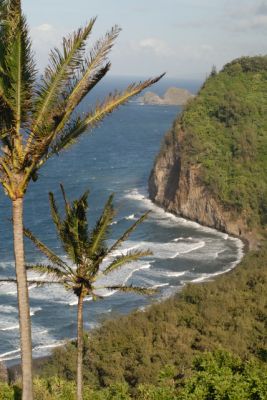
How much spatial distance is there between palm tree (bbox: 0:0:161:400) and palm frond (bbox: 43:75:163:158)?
0.02 m

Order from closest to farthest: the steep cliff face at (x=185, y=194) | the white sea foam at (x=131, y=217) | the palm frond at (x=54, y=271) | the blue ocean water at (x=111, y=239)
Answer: the palm frond at (x=54, y=271), the blue ocean water at (x=111, y=239), the white sea foam at (x=131, y=217), the steep cliff face at (x=185, y=194)

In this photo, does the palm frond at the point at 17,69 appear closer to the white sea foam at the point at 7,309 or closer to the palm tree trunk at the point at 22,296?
the palm tree trunk at the point at 22,296

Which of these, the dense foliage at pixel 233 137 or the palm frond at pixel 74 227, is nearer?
the palm frond at pixel 74 227

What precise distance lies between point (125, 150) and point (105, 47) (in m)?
94.4

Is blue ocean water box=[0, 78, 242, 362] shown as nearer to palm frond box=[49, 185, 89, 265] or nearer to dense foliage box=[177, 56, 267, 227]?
palm frond box=[49, 185, 89, 265]

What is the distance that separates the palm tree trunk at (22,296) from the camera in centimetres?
893

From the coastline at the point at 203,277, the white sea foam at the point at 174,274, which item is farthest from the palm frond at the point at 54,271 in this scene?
the white sea foam at the point at 174,274

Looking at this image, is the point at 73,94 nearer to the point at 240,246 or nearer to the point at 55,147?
the point at 55,147

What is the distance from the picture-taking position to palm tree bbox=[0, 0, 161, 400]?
835 cm

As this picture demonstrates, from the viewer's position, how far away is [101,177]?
79.9 meters

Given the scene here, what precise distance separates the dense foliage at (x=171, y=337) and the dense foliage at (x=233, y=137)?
3067cm

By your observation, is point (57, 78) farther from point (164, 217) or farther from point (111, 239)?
point (164, 217)

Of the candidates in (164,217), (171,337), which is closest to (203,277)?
(164,217)

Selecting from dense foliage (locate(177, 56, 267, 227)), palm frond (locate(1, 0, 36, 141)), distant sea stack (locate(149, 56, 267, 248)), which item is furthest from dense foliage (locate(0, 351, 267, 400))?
dense foliage (locate(177, 56, 267, 227))
